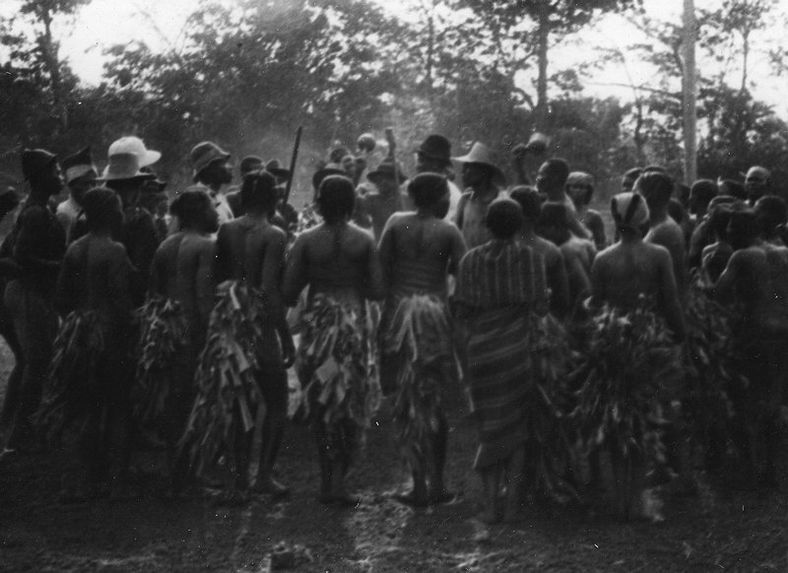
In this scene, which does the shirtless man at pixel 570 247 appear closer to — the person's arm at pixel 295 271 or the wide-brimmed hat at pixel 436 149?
the wide-brimmed hat at pixel 436 149

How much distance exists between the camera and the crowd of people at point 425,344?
5.64m

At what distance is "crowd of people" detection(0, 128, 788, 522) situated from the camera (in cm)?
564

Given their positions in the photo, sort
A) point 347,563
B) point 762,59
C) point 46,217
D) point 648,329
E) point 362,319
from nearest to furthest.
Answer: point 347,563
point 648,329
point 362,319
point 46,217
point 762,59

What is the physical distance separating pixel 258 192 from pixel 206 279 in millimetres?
672

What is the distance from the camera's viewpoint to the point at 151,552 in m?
5.15

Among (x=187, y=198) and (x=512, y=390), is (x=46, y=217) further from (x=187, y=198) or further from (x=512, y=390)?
(x=512, y=390)

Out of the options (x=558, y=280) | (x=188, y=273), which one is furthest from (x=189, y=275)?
(x=558, y=280)

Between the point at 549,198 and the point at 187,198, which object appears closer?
the point at 187,198

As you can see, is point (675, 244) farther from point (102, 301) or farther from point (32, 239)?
point (32, 239)

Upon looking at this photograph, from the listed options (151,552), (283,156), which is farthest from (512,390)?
(283,156)

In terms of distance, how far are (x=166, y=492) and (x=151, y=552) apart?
1.03m

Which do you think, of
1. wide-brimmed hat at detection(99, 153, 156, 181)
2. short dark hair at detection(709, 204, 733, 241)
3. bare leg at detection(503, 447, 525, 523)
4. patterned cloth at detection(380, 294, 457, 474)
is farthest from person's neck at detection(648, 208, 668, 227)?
wide-brimmed hat at detection(99, 153, 156, 181)

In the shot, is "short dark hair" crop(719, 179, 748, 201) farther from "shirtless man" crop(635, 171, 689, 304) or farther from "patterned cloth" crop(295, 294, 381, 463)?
"patterned cloth" crop(295, 294, 381, 463)

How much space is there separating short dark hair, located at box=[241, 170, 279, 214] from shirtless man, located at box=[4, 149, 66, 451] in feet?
6.04
